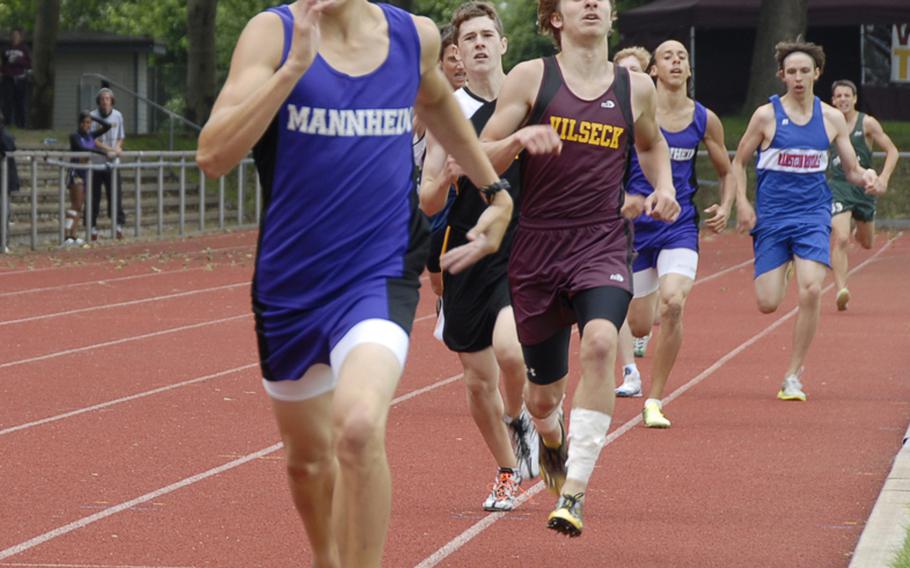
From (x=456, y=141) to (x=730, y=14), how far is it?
34.8 meters

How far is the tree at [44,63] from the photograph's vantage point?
39.7 meters

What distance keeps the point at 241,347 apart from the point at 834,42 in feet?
107

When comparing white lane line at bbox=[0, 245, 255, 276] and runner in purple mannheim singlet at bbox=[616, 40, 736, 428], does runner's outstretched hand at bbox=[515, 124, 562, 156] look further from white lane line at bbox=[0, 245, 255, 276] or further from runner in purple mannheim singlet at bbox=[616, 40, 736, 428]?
white lane line at bbox=[0, 245, 255, 276]

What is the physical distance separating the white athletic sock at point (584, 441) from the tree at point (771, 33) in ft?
98.2

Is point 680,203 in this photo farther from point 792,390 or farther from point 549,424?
point 549,424

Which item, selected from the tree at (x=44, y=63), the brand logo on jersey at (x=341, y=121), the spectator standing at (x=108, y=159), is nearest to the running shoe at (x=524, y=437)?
the brand logo on jersey at (x=341, y=121)

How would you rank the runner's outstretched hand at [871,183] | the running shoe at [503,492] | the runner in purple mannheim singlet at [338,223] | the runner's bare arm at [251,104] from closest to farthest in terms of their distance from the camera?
the runner's bare arm at [251,104], the runner in purple mannheim singlet at [338,223], the running shoe at [503,492], the runner's outstretched hand at [871,183]

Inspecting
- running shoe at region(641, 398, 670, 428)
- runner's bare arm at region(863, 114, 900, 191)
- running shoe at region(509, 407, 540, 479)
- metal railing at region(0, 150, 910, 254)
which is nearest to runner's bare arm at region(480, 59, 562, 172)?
running shoe at region(509, 407, 540, 479)

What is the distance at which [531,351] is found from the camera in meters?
7.60

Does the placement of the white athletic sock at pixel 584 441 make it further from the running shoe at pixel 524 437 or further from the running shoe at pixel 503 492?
the running shoe at pixel 524 437

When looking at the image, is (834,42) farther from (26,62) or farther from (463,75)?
(463,75)

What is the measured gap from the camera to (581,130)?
7.42 m

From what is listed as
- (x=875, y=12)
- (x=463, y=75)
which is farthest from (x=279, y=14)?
(x=875, y=12)

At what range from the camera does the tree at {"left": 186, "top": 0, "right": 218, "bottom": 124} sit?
39094mm
